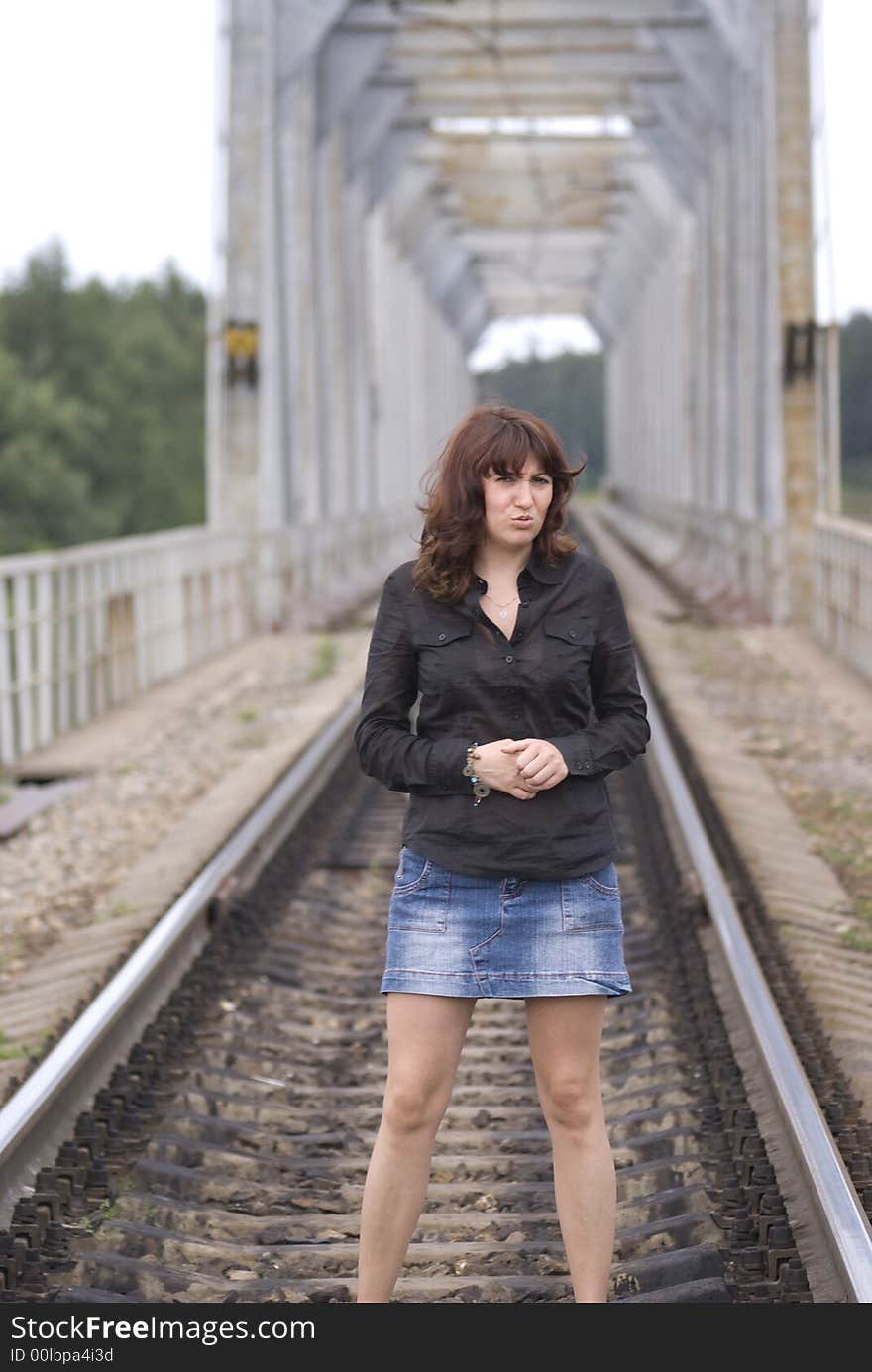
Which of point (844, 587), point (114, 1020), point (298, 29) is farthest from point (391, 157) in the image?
point (114, 1020)

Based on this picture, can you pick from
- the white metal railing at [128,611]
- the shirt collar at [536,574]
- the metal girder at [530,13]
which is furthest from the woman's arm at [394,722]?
the metal girder at [530,13]

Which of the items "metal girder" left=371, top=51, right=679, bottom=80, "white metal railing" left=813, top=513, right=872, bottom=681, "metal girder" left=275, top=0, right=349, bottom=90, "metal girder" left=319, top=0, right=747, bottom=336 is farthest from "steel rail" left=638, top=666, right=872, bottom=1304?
"metal girder" left=371, top=51, right=679, bottom=80

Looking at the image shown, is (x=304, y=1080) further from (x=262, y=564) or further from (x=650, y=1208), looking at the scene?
(x=262, y=564)

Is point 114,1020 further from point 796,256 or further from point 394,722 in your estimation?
point 796,256

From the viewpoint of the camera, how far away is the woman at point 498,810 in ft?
11.0

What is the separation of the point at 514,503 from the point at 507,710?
35cm

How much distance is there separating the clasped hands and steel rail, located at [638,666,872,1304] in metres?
1.03

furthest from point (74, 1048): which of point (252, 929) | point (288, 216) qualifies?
point (288, 216)

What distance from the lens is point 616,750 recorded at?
3398 millimetres

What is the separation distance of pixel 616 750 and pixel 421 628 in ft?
1.29

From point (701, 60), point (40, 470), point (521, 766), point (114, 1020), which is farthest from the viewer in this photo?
point (40, 470)

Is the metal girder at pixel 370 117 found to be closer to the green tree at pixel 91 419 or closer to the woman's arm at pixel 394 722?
the woman's arm at pixel 394 722

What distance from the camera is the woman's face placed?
339cm

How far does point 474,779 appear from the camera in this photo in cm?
332
